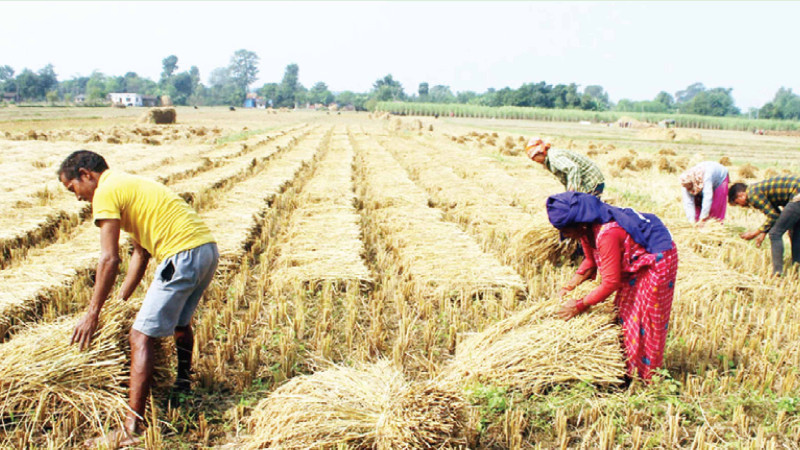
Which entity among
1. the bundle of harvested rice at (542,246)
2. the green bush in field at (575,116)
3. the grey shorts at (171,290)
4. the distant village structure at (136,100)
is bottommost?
the bundle of harvested rice at (542,246)

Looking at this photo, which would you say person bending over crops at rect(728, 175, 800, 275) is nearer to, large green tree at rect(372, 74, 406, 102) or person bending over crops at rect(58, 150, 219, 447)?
person bending over crops at rect(58, 150, 219, 447)

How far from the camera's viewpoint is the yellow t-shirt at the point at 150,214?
2.61m

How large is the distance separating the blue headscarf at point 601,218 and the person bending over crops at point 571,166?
8.38ft

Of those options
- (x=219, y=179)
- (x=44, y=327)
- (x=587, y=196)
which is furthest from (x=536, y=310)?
(x=219, y=179)

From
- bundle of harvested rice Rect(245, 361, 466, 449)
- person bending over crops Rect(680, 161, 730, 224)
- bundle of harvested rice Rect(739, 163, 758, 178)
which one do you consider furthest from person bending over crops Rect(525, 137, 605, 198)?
bundle of harvested rice Rect(739, 163, 758, 178)

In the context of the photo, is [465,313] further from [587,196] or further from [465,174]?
[465,174]

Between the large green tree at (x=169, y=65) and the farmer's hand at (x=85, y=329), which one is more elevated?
the large green tree at (x=169, y=65)

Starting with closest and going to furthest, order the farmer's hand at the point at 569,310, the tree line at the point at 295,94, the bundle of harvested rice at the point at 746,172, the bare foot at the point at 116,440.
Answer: the bare foot at the point at 116,440 → the farmer's hand at the point at 569,310 → the bundle of harvested rice at the point at 746,172 → the tree line at the point at 295,94

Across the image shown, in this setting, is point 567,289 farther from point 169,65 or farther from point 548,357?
point 169,65

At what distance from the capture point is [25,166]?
10602 millimetres

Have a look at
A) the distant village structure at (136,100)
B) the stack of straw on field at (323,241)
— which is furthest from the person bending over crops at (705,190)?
the distant village structure at (136,100)

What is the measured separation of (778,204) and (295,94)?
120189 mm

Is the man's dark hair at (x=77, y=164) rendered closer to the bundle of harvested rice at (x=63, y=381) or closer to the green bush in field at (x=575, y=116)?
the bundle of harvested rice at (x=63, y=381)

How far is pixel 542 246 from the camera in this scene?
17.6 feet
